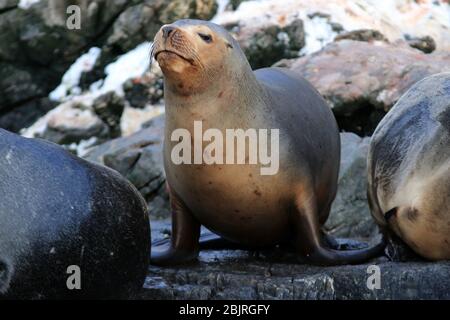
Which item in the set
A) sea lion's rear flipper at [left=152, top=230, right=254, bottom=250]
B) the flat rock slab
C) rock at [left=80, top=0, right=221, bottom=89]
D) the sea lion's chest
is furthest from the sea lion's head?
rock at [left=80, top=0, right=221, bottom=89]

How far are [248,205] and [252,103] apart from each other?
0.59 metres

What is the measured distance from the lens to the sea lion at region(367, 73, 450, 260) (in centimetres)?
506

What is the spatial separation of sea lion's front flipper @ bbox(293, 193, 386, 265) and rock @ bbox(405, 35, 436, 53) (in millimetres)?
7799

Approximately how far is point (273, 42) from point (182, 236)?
25.4 feet

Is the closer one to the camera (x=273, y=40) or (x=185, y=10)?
(x=273, y=40)

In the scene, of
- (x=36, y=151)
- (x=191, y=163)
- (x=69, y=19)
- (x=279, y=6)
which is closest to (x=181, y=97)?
(x=191, y=163)

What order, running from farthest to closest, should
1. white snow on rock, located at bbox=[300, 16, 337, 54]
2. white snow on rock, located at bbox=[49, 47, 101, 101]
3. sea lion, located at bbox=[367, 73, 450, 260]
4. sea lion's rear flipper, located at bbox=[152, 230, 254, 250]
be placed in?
white snow on rock, located at bbox=[49, 47, 101, 101] < white snow on rock, located at bbox=[300, 16, 337, 54] < sea lion's rear flipper, located at bbox=[152, 230, 254, 250] < sea lion, located at bbox=[367, 73, 450, 260]

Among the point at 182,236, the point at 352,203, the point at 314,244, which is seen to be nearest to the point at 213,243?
the point at 182,236

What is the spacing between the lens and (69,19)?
14.6 metres

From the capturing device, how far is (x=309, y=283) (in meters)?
4.90

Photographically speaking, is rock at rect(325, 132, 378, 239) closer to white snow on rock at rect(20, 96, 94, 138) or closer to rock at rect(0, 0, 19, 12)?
white snow on rock at rect(20, 96, 94, 138)

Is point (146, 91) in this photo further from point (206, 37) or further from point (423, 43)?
point (206, 37)

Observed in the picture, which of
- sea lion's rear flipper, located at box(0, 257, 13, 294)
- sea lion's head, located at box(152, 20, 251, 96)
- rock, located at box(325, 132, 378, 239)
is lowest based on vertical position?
rock, located at box(325, 132, 378, 239)

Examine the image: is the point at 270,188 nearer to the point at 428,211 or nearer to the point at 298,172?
the point at 298,172
